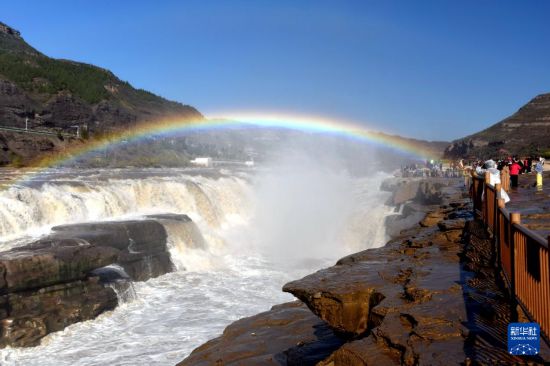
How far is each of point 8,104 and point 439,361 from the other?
68.4 metres

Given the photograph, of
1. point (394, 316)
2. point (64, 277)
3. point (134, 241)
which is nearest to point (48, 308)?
point (64, 277)

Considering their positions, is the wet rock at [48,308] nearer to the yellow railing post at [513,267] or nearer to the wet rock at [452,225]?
the wet rock at [452,225]

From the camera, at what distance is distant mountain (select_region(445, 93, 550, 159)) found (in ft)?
180

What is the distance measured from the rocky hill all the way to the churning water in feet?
78.4

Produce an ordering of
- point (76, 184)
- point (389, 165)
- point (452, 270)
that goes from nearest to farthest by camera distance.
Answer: point (452, 270)
point (76, 184)
point (389, 165)

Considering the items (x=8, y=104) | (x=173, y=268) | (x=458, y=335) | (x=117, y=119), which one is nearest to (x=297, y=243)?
(x=173, y=268)

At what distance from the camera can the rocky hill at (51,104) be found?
4919 centimetres

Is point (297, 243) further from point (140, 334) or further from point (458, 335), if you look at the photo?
point (458, 335)

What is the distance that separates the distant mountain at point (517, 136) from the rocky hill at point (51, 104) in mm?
48590

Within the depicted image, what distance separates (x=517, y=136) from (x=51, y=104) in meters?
65.4

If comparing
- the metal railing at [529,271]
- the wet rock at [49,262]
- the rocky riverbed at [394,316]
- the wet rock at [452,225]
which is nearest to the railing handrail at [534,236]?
the metal railing at [529,271]

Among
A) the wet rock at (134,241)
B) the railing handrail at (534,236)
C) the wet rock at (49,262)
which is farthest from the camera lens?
the wet rock at (134,241)

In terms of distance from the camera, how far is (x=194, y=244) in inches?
821

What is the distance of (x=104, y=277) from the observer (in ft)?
47.9
